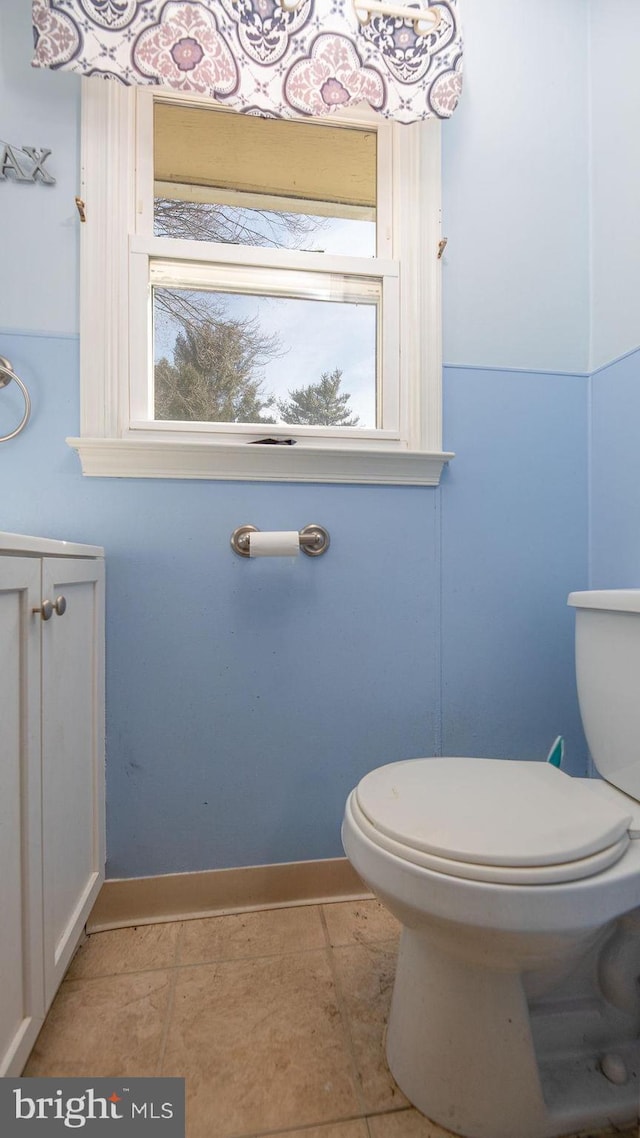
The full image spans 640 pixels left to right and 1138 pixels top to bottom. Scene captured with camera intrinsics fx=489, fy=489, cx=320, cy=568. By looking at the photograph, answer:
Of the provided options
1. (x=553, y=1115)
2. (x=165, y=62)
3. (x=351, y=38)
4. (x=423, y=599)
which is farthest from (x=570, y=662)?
(x=165, y=62)

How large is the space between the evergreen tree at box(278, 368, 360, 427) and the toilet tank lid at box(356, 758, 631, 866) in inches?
33.1

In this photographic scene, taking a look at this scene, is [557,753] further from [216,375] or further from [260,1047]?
[216,375]

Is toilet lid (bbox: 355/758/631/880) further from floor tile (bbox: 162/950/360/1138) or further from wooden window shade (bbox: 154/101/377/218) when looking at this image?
wooden window shade (bbox: 154/101/377/218)

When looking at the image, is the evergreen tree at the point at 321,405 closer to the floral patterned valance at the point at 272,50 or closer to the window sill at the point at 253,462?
the window sill at the point at 253,462

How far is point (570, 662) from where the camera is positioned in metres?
1.30

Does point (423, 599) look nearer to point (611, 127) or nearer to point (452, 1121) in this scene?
point (452, 1121)

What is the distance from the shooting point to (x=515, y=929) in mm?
599

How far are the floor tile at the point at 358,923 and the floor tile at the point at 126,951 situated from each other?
0.35 meters

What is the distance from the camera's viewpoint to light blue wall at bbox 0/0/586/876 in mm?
1105

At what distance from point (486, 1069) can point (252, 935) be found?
0.56 m

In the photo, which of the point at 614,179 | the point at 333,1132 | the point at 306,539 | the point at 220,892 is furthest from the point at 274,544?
the point at 614,179

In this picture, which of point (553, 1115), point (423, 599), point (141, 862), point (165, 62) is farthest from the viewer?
point (423, 599)

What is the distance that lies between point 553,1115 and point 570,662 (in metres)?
0.87

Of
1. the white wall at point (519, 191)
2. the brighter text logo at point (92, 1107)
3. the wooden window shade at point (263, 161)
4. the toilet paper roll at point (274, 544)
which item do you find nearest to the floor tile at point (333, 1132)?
the brighter text logo at point (92, 1107)
